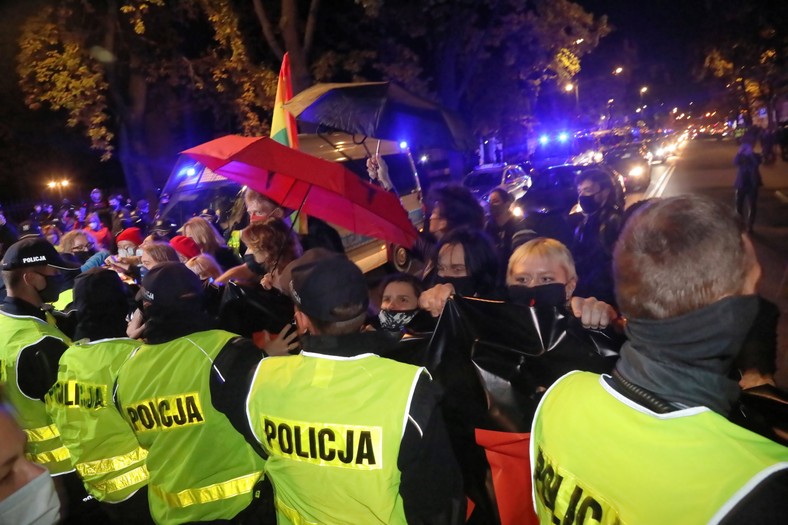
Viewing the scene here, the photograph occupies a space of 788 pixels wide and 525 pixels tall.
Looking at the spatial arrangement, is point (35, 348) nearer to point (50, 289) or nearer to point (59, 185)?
point (50, 289)

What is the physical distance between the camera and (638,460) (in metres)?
1.38

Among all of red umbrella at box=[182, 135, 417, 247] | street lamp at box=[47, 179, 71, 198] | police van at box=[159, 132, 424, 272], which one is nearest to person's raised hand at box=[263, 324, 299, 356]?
red umbrella at box=[182, 135, 417, 247]

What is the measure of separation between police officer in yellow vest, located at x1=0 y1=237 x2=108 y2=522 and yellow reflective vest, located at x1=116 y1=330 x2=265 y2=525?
78cm

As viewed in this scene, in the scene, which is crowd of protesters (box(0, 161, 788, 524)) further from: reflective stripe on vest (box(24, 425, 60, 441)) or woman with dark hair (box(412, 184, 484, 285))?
woman with dark hair (box(412, 184, 484, 285))

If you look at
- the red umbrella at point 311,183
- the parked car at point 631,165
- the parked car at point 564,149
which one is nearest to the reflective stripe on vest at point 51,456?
the red umbrella at point 311,183

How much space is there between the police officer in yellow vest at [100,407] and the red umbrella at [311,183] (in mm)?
1227

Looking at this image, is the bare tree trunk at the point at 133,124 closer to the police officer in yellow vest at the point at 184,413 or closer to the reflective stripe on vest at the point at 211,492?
the police officer in yellow vest at the point at 184,413

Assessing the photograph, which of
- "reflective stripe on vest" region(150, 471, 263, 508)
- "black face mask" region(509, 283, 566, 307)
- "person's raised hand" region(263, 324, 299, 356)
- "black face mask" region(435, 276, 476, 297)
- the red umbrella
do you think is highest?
the red umbrella

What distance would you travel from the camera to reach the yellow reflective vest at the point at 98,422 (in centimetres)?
276

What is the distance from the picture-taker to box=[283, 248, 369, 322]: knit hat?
2.07 meters

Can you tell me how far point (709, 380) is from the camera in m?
1.37

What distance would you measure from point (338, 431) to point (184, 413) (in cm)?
93

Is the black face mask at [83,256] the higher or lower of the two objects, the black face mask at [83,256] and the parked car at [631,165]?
the higher

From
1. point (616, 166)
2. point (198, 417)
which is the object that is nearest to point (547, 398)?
point (198, 417)
